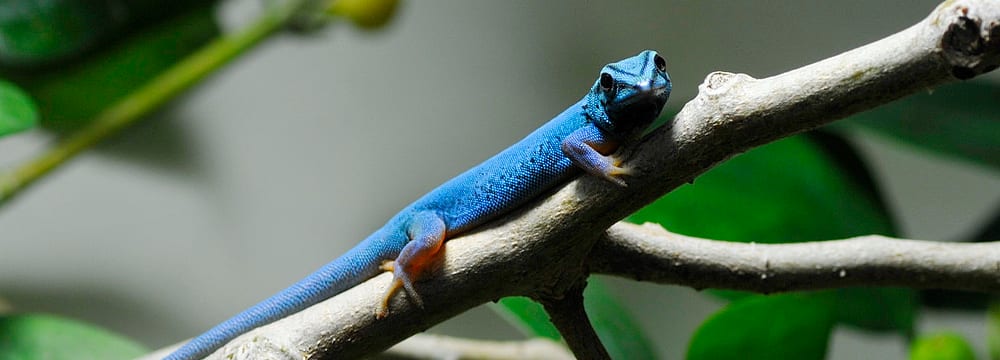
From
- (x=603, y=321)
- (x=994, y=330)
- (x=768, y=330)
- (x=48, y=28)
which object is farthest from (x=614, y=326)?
(x=48, y=28)

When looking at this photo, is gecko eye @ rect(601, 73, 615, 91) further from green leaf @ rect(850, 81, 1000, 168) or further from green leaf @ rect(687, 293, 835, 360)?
green leaf @ rect(850, 81, 1000, 168)

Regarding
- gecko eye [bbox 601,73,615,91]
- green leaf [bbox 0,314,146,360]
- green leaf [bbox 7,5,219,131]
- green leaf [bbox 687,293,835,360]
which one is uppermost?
green leaf [bbox 7,5,219,131]

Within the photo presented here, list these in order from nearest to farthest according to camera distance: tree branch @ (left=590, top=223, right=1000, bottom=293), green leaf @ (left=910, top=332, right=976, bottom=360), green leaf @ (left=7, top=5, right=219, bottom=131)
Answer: tree branch @ (left=590, top=223, right=1000, bottom=293) → green leaf @ (left=910, top=332, right=976, bottom=360) → green leaf @ (left=7, top=5, right=219, bottom=131)

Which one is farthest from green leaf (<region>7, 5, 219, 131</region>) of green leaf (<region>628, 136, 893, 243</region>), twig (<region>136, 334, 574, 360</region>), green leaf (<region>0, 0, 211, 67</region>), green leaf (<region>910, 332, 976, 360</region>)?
green leaf (<region>910, 332, 976, 360</region>)

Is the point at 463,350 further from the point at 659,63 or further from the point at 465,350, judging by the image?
the point at 659,63

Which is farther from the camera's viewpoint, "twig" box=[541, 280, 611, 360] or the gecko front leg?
"twig" box=[541, 280, 611, 360]

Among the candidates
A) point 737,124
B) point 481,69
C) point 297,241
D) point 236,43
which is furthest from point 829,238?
point 236,43
